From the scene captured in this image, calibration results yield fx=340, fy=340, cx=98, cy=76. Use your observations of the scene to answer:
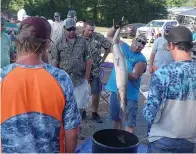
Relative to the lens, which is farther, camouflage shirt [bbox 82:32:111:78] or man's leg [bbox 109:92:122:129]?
camouflage shirt [bbox 82:32:111:78]

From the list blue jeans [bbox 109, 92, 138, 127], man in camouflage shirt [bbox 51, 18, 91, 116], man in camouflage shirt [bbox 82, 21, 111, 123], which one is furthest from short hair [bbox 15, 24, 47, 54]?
man in camouflage shirt [bbox 82, 21, 111, 123]

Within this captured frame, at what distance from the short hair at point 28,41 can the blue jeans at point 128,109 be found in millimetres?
2370

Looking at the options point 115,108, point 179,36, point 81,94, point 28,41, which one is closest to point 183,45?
point 179,36

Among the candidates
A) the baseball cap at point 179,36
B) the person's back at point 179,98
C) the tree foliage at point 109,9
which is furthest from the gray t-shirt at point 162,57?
the tree foliage at point 109,9

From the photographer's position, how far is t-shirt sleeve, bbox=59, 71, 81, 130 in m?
2.18

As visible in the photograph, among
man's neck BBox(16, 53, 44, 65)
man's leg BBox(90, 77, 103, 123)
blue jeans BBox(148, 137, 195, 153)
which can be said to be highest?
man's neck BBox(16, 53, 44, 65)

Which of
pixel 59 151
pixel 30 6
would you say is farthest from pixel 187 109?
pixel 30 6

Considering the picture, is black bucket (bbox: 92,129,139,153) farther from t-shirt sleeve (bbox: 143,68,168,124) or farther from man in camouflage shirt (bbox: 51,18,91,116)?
man in camouflage shirt (bbox: 51,18,91,116)

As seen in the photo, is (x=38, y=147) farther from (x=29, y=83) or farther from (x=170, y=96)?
(x=170, y=96)

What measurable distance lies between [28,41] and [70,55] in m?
2.79

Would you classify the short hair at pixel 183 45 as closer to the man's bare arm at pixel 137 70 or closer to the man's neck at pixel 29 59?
the man's neck at pixel 29 59

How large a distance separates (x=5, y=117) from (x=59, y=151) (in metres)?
0.45

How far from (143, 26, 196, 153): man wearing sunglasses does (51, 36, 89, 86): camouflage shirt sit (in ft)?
7.98

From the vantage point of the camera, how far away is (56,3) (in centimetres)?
3453
